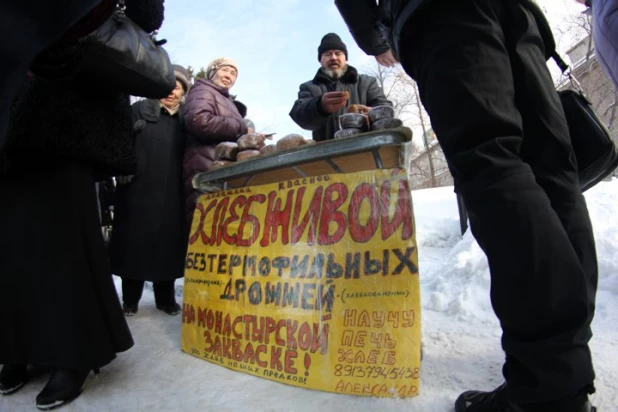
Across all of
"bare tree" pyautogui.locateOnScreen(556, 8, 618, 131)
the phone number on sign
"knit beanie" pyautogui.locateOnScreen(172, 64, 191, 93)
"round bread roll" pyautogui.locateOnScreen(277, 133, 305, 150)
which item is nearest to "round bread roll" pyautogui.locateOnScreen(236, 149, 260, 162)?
"round bread roll" pyautogui.locateOnScreen(277, 133, 305, 150)

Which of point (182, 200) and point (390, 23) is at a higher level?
point (390, 23)

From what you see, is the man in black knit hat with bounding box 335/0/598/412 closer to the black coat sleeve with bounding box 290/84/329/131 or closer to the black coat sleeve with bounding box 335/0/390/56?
the black coat sleeve with bounding box 335/0/390/56

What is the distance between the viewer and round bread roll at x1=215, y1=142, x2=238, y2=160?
2.49 metres

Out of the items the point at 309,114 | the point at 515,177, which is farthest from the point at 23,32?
the point at 309,114

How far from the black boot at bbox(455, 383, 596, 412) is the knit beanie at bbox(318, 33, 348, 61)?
2722 mm

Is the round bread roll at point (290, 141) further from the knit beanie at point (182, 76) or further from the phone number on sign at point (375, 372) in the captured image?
the knit beanie at point (182, 76)

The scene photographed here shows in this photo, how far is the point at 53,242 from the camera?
1.48m

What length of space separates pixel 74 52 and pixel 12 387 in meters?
1.29

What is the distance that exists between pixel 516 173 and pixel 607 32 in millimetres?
766

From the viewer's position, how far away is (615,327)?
171 centimetres

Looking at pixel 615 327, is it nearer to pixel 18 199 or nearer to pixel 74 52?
pixel 74 52

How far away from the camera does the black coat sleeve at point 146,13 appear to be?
1.41 m

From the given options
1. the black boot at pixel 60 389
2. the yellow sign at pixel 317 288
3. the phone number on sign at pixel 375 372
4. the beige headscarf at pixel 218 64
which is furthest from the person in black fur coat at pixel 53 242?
the beige headscarf at pixel 218 64

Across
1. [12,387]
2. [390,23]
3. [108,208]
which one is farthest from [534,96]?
[108,208]
